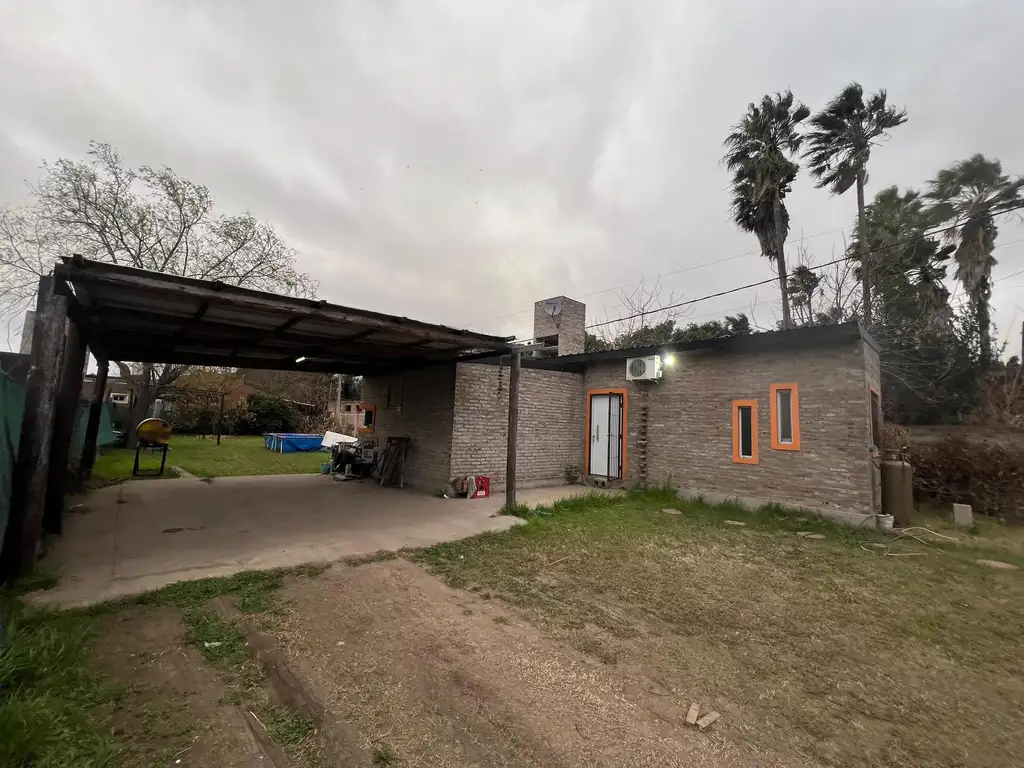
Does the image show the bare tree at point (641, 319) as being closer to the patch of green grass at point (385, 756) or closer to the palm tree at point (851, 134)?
the palm tree at point (851, 134)

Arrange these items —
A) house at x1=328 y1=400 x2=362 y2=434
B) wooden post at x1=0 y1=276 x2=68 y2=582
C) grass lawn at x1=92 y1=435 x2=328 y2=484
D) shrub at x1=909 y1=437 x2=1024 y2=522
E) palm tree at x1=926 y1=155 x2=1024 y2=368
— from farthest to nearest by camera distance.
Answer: house at x1=328 y1=400 x2=362 y2=434, palm tree at x1=926 y1=155 x2=1024 y2=368, grass lawn at x1=92 y1=435 x2=328 y2=484, shrub at x1=909 y1=437 x2=1024 y2=522, wooden post at x1=0 y1=276 x2=68 y2=582

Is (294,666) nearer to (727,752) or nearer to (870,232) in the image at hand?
(727,752)

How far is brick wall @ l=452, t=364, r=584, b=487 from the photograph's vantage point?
9.05 metres

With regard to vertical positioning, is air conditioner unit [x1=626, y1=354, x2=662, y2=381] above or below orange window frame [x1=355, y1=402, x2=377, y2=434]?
above

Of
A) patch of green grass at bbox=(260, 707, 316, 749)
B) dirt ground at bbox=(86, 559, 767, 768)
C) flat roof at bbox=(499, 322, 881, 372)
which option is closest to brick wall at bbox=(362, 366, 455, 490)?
flat roof at bbox=(499, 322, 881, 372)

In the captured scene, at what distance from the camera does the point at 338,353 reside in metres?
8.88

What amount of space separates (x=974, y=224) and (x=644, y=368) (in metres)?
14.4

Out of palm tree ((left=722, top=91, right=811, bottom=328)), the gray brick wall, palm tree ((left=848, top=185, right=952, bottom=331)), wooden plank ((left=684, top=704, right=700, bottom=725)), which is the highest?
palm tree ((left=722, top=91, right=811, bottom=328))

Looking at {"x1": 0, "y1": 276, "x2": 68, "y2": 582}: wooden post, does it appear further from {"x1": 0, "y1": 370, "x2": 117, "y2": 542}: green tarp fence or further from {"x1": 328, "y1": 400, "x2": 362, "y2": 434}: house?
{"x1": 328, "y1": 400, "x2": 362, "y2": 434}: house

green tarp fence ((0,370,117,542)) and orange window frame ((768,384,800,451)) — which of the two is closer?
green tarp fence ((0,370,117,542))

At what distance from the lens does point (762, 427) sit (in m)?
8.09

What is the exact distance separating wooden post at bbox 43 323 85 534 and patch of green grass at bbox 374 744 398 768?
5808 millimetres

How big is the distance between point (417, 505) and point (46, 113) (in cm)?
1046

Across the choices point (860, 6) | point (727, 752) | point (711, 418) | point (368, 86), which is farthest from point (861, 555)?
point (368, 86)
